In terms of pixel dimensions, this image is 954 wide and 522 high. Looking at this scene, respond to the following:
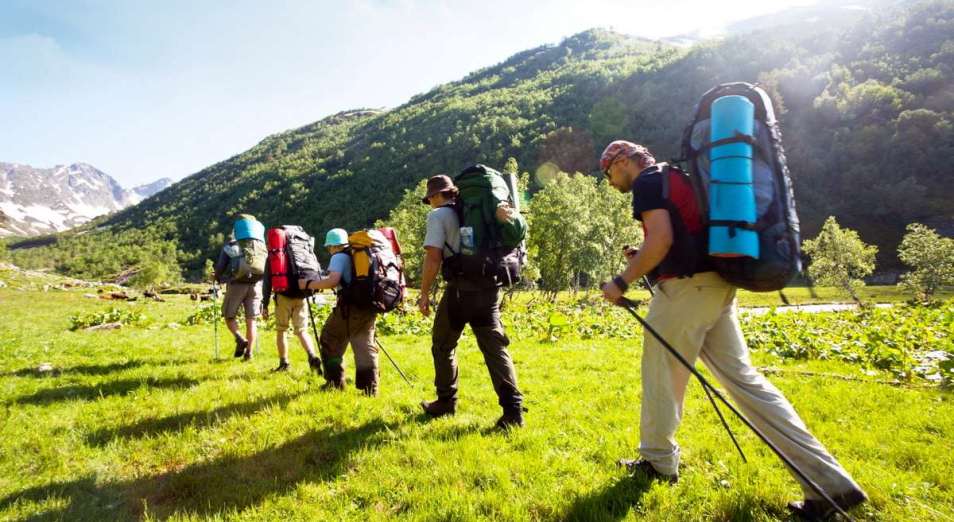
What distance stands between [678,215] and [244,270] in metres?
8.71

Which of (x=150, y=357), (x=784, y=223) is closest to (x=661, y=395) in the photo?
(x=784, y=223)

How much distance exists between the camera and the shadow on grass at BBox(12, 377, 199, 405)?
7.54 metres

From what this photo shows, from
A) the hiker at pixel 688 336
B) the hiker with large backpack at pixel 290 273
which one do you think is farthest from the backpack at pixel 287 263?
the hiker at pixel 688 336

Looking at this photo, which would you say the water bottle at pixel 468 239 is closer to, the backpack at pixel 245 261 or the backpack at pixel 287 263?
the backpack at pixel 287 263

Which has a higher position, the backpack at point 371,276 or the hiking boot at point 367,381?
the backpack at point 371,276

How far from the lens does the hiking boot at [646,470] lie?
4.22 metres

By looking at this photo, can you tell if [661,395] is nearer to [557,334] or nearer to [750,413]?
[750,413]

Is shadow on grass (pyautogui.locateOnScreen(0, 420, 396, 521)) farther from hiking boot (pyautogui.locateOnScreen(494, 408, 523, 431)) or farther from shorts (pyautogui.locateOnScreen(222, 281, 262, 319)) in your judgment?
shorts (pyautogui.locateOnScreen(222, 281, 262, 319))

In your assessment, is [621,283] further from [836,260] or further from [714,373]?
[836,260]

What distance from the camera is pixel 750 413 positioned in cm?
375

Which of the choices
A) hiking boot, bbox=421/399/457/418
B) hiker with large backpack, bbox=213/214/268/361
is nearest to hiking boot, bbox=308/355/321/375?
hiker with large backpack, bbox=213/214/268/361

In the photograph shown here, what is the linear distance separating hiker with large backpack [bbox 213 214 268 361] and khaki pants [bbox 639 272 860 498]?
8.16 m

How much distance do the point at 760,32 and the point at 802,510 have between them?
24808 cm

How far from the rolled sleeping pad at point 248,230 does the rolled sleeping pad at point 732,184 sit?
856cm
